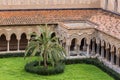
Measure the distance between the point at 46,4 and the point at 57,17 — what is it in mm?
2715

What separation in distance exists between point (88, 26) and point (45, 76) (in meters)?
8.37

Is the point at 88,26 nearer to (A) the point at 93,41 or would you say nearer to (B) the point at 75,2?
(A) the point at 93,41

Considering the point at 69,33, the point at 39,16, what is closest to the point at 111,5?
the point at 69,33

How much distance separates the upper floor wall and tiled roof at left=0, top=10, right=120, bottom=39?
79 centimetres

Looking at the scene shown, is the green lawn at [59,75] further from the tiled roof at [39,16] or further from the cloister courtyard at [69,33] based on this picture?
the tiled roof at [39,16]

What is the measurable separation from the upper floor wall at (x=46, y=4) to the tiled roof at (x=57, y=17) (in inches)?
31.0

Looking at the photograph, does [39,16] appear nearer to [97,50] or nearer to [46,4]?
[46,4]

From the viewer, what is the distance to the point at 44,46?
3481cm

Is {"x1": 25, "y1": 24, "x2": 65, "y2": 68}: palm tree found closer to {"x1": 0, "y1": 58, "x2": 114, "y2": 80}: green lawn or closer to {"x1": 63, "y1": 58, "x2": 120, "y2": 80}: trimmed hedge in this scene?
{"x1": 0, "y1": 58, "x2": 114, "y2": 80}: green lawn

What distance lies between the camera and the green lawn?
33750 millimetres

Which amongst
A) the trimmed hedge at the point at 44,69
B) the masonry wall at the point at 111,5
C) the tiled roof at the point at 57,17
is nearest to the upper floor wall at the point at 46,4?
the tiled roof at the point at 57,17

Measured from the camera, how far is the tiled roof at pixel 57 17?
132 ft

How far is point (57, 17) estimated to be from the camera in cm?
4341

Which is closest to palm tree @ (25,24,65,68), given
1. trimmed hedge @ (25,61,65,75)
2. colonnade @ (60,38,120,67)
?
trimmed hedge @ (25,61,65,75)
